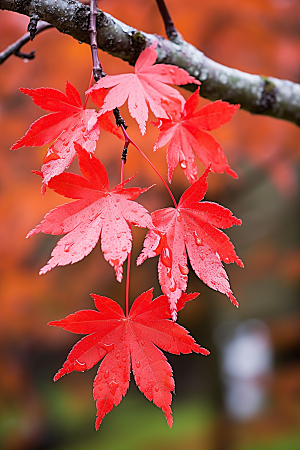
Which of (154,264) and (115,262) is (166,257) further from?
(154,264)

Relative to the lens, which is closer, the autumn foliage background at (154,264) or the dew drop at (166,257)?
the dew drop at (166,257)

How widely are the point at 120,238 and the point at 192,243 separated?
11 centimetres

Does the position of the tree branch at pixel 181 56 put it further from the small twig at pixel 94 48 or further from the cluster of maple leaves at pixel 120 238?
the cluster of maple leaves at pixel 120 238

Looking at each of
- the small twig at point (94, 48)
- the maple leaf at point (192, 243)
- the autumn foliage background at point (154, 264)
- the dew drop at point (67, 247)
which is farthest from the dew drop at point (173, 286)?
the autumn foliage background at point (154, 264)

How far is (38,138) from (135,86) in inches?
6.1

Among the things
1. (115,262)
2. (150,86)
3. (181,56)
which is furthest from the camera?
(181,56)

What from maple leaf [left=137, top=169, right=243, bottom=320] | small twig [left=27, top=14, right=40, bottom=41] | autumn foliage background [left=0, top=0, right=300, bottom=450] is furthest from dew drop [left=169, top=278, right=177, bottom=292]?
autumn foliage background [left=0, top=0, right=300, bottom=450]

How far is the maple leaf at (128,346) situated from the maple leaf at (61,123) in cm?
20

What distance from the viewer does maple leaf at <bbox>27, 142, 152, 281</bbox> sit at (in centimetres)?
45

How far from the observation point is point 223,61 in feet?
5.74

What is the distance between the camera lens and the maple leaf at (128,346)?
48 centimetres

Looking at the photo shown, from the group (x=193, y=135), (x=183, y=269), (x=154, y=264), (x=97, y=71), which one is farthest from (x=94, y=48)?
(x=154, y=264)

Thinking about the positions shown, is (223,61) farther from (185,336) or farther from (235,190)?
(185,336)

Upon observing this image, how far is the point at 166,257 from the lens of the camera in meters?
0.47
